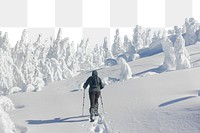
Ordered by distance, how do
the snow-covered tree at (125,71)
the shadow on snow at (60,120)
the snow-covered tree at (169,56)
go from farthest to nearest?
1. the snow-covered tree at (169,56)
2. the snow-covered tree at (125,71)
3. the shadow on snow at (60,120)

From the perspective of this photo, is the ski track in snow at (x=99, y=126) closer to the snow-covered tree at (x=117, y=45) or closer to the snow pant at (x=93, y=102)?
the snow pant at (x=93, y=102)

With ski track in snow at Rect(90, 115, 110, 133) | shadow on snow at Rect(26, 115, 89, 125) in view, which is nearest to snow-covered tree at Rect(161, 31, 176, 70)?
shadow on snow at Rect(26, 115, 89, 125)

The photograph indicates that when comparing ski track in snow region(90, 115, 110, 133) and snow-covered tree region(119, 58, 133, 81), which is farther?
snow-covered tree region(119, 58, 133, 81)

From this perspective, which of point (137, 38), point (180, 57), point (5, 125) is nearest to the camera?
point (5, 125)

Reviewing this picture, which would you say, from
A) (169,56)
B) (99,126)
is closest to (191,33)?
(169,56)

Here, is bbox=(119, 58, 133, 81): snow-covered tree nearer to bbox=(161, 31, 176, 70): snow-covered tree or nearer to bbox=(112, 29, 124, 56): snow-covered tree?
bbox=(161, 31, 176, 70): snow-covered tree

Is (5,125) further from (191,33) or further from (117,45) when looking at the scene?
(117,45)

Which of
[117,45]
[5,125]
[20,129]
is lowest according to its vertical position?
[20,129]

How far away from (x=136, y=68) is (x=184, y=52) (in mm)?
10167

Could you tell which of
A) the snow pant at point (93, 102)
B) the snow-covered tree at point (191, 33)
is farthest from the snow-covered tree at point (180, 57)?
the snow-covered tree at point (191, 33)

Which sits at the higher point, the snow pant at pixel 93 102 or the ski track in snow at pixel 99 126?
the snow pant at pixel 93 102

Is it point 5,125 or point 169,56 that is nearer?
point 5,125

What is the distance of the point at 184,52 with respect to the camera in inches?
2039

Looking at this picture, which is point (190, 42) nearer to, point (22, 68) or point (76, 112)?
point (22, 68)
